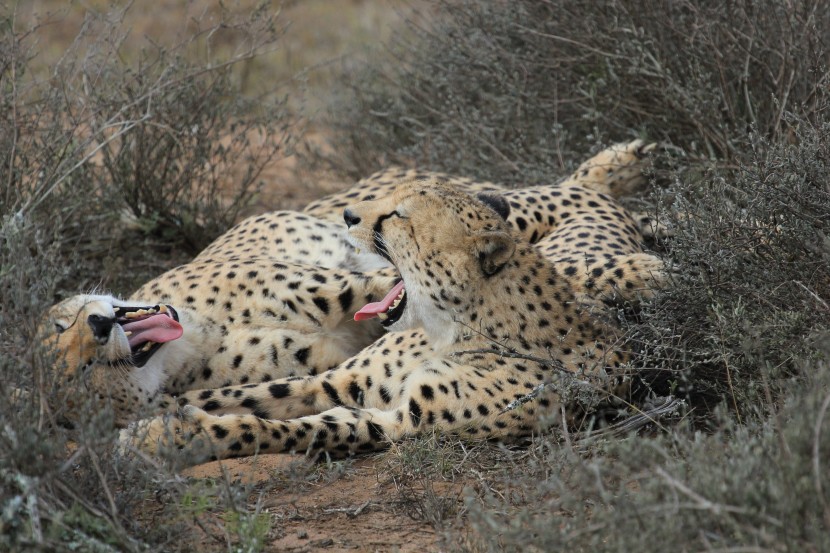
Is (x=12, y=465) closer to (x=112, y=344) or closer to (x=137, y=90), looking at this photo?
(x=112, y=344)

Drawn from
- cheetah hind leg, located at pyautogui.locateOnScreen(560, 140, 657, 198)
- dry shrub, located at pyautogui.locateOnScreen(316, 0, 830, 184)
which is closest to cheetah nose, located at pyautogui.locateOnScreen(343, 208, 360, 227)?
dry shrub, located at pyautogui.locateOnScreen(316, 0, 830, 184)

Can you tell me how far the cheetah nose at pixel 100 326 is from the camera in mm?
3838

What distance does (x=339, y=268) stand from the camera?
500 cm

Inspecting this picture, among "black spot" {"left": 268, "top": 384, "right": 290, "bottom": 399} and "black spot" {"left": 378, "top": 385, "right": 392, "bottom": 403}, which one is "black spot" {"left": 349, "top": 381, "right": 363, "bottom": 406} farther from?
"black spot" {"left": 268, "top": 384, "right": 290, "bottom": 399}

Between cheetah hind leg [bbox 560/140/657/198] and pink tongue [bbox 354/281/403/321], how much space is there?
1.51 metres

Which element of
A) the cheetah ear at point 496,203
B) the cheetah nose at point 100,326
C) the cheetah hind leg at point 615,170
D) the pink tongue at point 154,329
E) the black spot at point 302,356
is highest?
the cheetah ear at point 496,203

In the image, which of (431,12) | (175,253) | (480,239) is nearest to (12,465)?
(480,239)

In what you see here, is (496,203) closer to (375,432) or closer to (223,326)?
(375,432)

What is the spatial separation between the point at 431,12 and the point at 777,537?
15.6ft

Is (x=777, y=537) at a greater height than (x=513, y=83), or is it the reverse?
(x=513, y=83)

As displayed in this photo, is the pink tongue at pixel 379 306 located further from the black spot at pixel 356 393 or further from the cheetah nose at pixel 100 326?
the cheetah nose at pixel 100 326

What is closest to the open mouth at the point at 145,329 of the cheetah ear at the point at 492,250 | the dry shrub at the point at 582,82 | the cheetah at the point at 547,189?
the cheetah ear at the point at 492,250

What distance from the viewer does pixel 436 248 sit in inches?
148

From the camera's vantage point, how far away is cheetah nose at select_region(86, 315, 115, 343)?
3838mm
